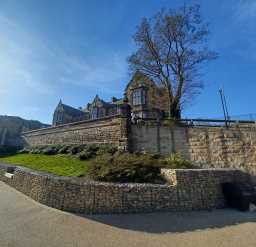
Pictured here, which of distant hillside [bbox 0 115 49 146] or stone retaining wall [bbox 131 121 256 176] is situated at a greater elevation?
distant hillside [bbox 0 115 49 146]

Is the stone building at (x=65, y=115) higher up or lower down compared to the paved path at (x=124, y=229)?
higher up

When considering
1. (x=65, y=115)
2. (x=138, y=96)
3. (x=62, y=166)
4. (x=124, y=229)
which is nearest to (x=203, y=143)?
(x=62, y=166)

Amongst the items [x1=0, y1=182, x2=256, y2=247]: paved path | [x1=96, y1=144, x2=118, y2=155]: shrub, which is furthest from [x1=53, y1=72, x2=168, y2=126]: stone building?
[x1=0, y1=182, x2=256, y2=247]: paved path

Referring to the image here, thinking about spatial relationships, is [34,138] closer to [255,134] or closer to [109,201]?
[109,201]

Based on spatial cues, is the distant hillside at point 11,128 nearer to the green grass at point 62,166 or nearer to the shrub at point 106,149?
the green grass at point 62,166

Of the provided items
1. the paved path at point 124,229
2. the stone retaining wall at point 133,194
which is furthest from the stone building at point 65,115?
the paved path at point 124,229

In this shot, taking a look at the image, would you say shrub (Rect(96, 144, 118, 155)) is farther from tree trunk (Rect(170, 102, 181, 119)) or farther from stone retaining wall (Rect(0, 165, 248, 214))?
tree trunk (Rect(170, 102, 181, 119))

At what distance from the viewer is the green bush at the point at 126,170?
29.4 ft

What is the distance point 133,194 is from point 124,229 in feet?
5.54

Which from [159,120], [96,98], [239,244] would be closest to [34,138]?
[96,98]

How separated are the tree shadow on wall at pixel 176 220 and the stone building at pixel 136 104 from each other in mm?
11886

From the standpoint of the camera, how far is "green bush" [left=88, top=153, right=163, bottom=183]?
8969 millimetres

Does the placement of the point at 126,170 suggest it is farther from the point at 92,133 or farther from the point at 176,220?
the point at 92,133

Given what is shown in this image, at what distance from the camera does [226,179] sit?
377 inches
